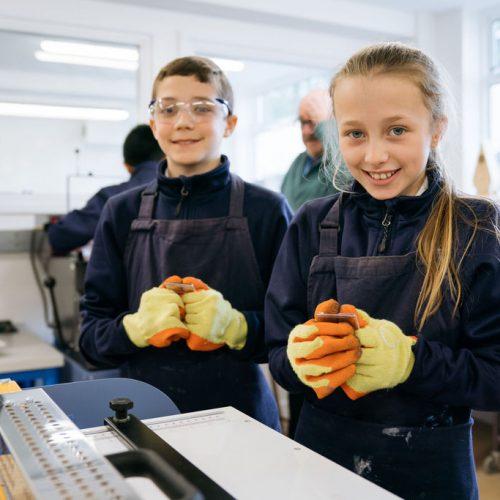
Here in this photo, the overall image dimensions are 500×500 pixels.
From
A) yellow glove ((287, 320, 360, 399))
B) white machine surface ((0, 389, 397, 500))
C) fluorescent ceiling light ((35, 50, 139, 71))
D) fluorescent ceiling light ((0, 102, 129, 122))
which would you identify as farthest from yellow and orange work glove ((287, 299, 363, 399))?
fluorescent ceiling light ((35, 50, 139, 71))

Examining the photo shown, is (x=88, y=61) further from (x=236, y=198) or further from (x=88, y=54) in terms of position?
(x=236, y=198)

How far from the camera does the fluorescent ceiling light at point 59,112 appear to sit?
10.1ft

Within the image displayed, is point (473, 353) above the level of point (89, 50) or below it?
below

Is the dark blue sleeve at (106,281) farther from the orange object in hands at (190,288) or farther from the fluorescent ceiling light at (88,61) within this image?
the fluorescent ceiling light at (88,61)

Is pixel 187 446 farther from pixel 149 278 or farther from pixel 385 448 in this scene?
pixel 149 278

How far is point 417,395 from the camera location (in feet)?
3.43

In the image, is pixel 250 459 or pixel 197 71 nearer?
pixel 250 459

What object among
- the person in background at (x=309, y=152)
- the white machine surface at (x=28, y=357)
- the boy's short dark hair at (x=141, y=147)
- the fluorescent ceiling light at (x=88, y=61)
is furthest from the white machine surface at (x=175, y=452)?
the fluorescent ceiling light at (x=88, y=61)

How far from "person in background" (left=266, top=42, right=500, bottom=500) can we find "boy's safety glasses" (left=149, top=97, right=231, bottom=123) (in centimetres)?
39

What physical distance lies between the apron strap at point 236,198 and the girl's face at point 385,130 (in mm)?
389

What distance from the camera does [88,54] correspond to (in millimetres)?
3238

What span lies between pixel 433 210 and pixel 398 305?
0.58 feet

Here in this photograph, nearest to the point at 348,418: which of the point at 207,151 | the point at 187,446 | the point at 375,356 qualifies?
the point at 375,356

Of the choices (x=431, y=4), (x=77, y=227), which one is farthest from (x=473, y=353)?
(x=431, y=4)
